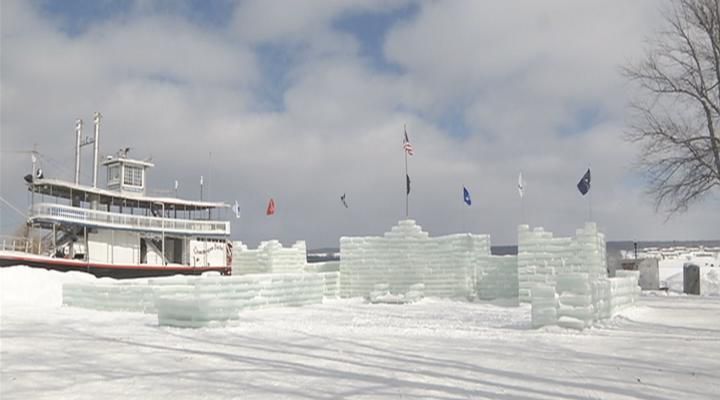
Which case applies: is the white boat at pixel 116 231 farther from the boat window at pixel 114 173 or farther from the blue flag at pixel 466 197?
the blue flag at pixel 466 197

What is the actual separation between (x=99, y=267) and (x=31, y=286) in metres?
4.80

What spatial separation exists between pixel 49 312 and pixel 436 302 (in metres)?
12.9

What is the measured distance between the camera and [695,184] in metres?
19.6

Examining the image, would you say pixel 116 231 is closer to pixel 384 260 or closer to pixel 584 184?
pixel 384 260

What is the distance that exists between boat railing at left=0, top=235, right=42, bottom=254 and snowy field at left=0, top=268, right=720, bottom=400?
12.0m

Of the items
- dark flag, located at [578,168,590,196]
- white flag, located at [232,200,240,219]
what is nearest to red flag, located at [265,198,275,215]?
white flag, located at [232,200,240,219]

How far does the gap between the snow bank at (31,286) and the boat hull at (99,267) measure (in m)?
0.41

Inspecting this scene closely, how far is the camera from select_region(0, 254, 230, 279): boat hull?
22859mm

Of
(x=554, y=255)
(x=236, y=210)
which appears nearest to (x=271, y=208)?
(x=236, y=210)

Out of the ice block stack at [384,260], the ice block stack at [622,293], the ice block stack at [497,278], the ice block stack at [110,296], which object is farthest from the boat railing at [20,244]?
the ice block stack at [622,293]

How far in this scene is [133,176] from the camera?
32250mm

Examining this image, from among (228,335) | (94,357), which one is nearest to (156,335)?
(228,335)

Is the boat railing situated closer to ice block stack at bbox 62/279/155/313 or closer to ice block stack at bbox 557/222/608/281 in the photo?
ice block stack at bbox 62/279/155/313

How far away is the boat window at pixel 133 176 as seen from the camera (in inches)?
1258
